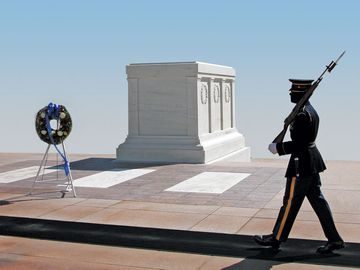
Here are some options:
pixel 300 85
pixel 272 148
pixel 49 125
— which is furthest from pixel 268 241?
pixel 49 125

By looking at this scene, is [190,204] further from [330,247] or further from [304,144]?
[304,144]

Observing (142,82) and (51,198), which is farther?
(142,82)

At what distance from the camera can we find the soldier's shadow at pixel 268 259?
545 cm

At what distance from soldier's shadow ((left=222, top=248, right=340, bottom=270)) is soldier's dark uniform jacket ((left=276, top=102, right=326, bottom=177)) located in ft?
2.83

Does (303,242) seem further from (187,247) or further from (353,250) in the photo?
(187,247)

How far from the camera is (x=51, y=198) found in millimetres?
9195

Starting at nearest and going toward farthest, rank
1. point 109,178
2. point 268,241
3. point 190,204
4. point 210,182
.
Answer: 1. point 268,241
2. point 190,204
3. point 210,182
4. point 109,178

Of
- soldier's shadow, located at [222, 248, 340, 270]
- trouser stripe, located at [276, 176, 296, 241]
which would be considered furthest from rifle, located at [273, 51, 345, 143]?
soldier's shadow, located at [222, 248, 340, 270]

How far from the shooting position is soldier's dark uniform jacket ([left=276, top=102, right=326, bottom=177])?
5.59 m

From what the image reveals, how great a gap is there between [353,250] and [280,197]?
300 centimetres

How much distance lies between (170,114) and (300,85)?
8.29 metres

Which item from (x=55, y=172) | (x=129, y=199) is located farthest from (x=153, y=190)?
(x=55, y=172)

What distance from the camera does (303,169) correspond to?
5652 mm

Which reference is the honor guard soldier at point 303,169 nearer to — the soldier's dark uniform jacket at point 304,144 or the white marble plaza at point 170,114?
the soldier's dark uniform jacket at point 304,144
